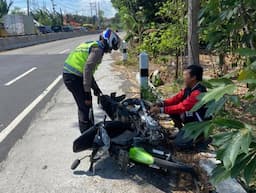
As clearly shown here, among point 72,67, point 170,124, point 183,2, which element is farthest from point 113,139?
point 183,2

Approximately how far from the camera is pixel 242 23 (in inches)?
110

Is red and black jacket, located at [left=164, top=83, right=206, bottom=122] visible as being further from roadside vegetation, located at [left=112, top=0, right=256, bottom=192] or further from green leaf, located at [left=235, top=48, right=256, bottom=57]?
green leaf, located at [left=235, top=48, right=256, bottom=57]

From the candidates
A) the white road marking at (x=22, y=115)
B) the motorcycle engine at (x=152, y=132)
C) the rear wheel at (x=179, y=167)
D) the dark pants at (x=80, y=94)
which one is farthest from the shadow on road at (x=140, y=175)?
the white road marking at (x=22, y=115)

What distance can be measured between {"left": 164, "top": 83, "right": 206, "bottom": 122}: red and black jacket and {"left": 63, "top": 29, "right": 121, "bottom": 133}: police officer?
1034 millimetres

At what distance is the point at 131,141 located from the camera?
463 cm

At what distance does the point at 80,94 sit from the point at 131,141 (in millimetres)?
1347

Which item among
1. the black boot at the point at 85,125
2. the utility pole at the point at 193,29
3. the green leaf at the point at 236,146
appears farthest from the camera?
the utility pole at the point at 193,29

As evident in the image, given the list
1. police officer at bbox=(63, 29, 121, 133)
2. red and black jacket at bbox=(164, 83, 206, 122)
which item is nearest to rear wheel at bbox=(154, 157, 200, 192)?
red and black jacket at bbox=(164, 83, 206, 122)

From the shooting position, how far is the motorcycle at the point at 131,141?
4.33 m

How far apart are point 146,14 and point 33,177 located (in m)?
16.5

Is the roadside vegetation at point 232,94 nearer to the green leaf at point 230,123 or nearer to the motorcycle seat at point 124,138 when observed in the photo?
the green leaf at point 230,123

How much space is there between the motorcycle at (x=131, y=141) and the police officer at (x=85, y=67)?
1.73ft

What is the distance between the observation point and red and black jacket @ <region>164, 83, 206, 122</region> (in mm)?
4879

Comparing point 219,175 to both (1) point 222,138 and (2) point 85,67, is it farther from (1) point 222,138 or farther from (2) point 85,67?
(2) point 85,67
